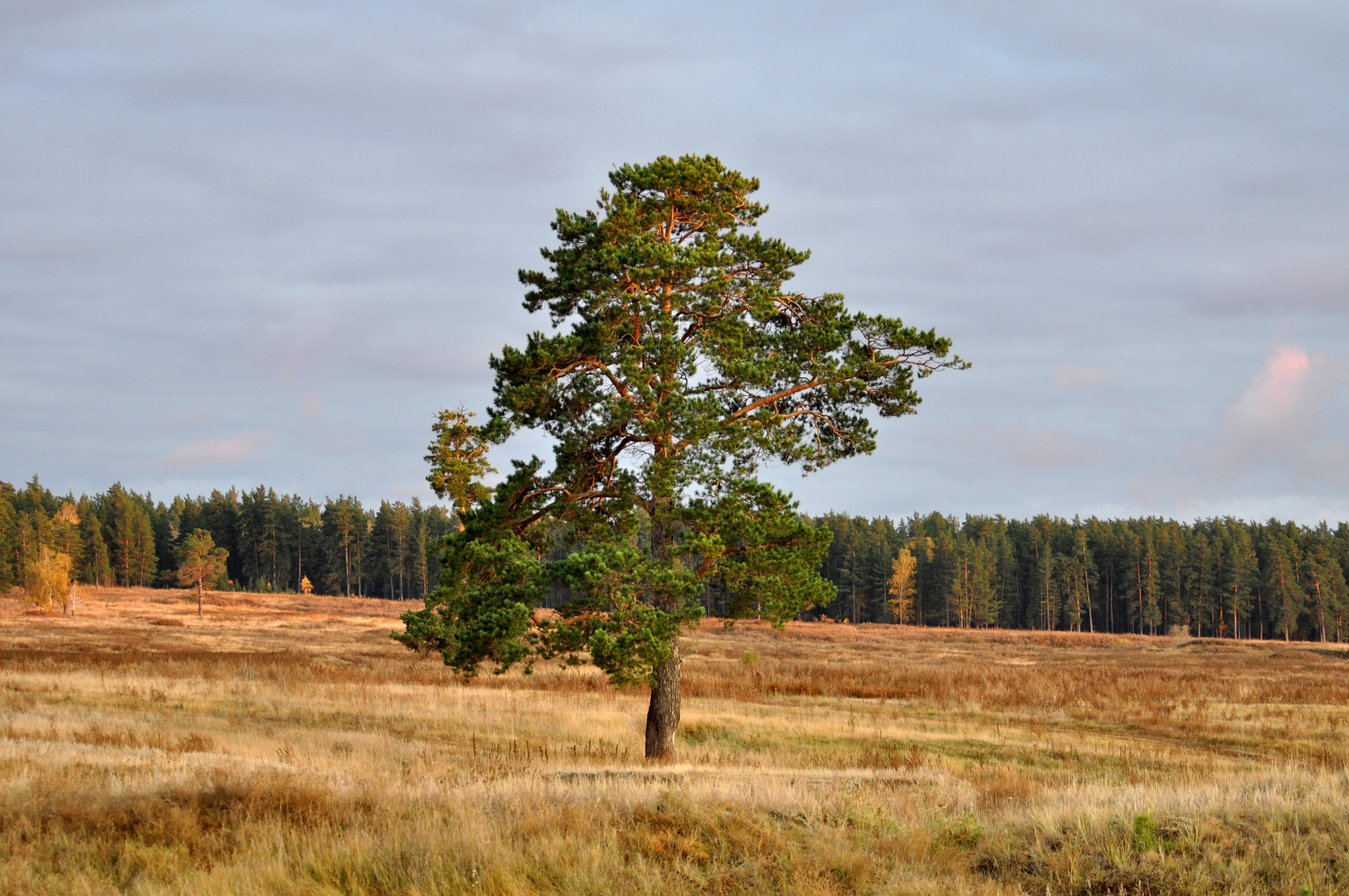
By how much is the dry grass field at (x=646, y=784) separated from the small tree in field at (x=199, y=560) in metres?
48.1

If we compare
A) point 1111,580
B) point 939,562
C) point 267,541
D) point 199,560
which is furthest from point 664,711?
point 267,541

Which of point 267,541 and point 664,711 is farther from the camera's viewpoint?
point 267,541

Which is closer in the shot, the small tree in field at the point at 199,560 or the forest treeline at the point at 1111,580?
the small tree in field at the point at 199,560

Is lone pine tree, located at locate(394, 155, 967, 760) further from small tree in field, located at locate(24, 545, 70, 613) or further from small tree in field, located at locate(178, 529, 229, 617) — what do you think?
small tree in field, located at locate(24, 545, 70, 613)

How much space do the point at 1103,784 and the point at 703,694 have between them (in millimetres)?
19205

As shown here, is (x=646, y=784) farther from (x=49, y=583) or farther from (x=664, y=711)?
(x=49, y=583)

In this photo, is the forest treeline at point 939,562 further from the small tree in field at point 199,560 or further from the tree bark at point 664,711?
the tree bark at point 664,711

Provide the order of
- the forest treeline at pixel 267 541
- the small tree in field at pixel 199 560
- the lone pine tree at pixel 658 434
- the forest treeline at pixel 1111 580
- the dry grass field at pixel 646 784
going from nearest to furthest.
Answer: the dry grass field at pixel 646 784 → the lone pine tree at pixel 658 434 → the small tree in field at pixel 199 560 → the forest treeline at pixel 1111 580 → the forest treeline at pixel 267 541

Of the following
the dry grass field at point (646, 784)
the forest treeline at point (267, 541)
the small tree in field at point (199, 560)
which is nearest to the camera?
the dry grass field at point (646, 784)

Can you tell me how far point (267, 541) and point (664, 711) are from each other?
454 feet

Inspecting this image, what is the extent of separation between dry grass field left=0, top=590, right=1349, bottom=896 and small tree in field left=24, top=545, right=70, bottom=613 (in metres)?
43.6


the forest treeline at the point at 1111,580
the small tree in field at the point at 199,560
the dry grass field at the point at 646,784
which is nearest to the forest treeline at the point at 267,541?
the small tree in field at the point at 199,560

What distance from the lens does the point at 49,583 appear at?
73.3 metres

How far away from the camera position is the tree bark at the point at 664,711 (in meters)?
16.9
